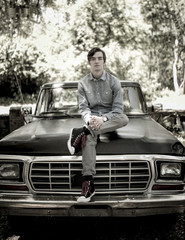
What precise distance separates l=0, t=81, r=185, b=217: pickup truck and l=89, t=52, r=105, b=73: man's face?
2.59 ft

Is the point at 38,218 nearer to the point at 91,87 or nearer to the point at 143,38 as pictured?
the point at 91,87

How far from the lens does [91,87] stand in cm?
396

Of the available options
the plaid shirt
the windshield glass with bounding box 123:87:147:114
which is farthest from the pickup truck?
the windshield glass with bounding box 123:87:147:114

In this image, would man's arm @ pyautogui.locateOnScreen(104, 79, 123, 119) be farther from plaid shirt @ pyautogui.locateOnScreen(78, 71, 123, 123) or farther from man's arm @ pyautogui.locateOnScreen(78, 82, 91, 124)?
man's arm @ pyautogui.locateOnScreen(78, 82, 91, 124)

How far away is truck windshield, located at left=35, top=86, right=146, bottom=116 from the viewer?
4.98m

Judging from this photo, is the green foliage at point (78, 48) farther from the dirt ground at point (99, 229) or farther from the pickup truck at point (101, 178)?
the pickup truck at point (101, 178)

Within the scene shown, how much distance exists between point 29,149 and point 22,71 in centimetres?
2325

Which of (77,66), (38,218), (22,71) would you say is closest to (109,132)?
(38,218)

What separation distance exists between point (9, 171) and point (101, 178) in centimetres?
84

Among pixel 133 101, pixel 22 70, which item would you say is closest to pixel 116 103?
pixel 133 101

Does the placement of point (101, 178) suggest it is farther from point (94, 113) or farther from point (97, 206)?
point (94, 113)

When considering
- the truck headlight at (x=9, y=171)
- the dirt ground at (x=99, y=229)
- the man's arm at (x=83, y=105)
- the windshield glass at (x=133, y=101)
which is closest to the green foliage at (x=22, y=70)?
the windshield glass at (x=133, y=101)

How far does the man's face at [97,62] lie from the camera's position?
3865 mm

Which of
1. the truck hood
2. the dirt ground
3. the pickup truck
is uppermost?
the truck hood
